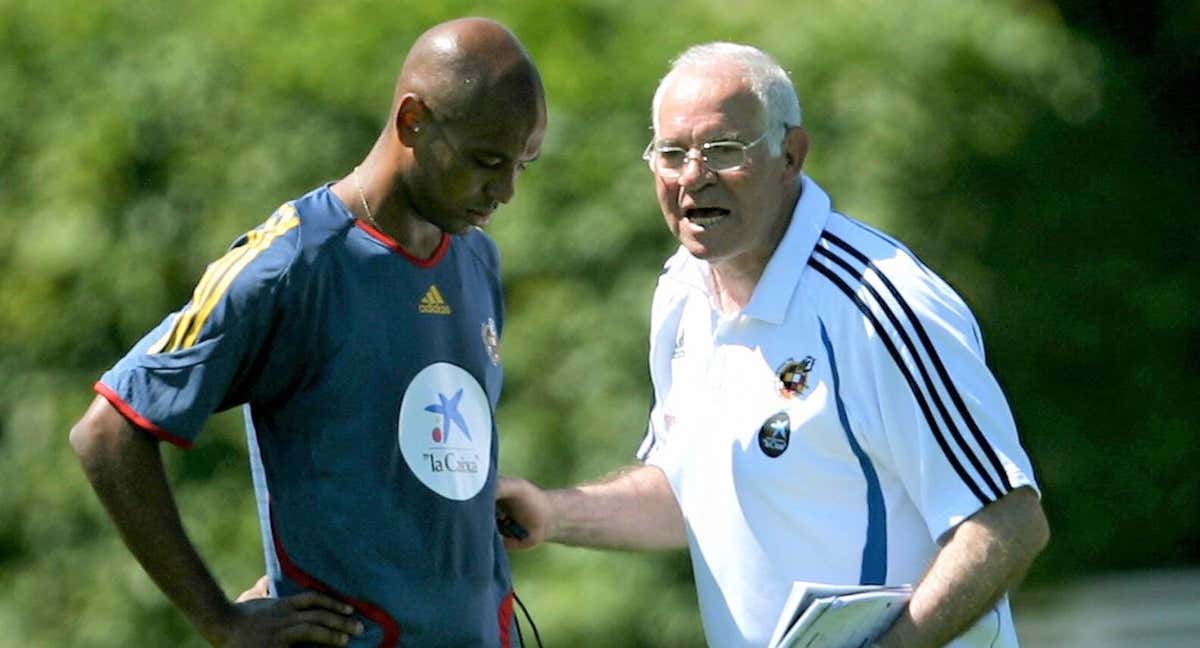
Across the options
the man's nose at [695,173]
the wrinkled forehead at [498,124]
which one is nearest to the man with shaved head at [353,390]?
the wrinkled forehead at [498,124]

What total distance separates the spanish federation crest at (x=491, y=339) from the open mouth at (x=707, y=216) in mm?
424

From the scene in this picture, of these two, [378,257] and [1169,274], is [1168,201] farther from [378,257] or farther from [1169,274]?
[378,257]

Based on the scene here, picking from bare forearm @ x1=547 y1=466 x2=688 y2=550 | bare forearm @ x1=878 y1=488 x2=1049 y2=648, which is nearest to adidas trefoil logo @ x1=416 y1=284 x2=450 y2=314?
bare forearm @ x1=547 y1=466 x2=688 y2=550

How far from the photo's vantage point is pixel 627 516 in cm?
416

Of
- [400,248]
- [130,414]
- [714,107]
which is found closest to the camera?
[130,414]

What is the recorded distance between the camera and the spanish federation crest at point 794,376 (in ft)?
12.0

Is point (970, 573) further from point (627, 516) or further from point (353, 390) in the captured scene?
point (353, 390)

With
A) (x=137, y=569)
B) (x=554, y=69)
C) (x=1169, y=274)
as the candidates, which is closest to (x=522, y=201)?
(x=554, y=69)

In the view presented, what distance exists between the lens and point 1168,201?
22.3 ft

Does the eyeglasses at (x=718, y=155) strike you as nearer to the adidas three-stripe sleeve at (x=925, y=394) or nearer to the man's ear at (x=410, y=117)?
the adidas three-stripe sleeve at (x=925, y=394)

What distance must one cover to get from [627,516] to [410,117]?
112cm

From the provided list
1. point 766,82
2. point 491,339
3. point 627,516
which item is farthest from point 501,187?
point 627,516

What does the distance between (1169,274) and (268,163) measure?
3014mm

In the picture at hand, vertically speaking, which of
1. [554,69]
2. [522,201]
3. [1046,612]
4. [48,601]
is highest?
[554,69]
